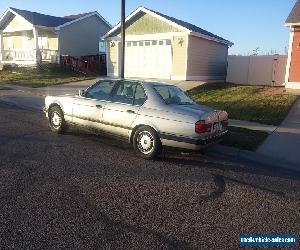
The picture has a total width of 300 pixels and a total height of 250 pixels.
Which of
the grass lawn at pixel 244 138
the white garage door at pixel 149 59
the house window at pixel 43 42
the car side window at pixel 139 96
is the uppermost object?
the house window at pixel 43 42

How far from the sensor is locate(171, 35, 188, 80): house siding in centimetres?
2047

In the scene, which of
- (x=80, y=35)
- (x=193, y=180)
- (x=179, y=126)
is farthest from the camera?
(x=80, y=35)

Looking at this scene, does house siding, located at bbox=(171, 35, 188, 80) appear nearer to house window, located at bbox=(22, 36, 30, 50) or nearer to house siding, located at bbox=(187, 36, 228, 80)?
house siding, located at bbox=(187, 36, 228, 80)

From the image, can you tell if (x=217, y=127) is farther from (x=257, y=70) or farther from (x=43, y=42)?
(x=43, y=42)

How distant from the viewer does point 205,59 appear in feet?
74.9

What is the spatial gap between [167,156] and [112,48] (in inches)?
748

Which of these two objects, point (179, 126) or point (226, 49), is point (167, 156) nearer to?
point (179, 126)

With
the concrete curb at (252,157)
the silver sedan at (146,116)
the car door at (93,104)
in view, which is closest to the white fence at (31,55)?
the car door at (93,104)

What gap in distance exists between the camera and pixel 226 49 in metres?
27.1

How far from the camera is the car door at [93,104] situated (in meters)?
7.20

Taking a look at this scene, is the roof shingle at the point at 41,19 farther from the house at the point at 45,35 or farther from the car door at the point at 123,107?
the car door at the point at 123,107

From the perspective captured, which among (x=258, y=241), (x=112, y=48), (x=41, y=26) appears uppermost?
(x=41, y=26)

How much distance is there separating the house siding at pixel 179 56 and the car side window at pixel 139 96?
46.7 feet

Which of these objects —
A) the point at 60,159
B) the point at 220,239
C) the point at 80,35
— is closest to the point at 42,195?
the point at 60,159
